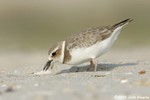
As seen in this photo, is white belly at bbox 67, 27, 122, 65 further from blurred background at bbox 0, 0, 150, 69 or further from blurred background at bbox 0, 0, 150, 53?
blurred background at bbox 0, 0, 150, 53

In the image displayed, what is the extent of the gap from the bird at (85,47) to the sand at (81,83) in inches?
10.7

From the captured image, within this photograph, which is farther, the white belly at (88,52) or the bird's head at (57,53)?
the bird's head at (57,53)

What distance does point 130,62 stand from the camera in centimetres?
Result: 1419

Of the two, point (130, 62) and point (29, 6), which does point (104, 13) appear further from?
point (130, 62)

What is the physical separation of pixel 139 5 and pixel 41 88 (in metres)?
22.3

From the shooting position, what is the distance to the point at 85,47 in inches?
490

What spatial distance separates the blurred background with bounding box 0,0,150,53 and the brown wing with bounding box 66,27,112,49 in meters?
9.71

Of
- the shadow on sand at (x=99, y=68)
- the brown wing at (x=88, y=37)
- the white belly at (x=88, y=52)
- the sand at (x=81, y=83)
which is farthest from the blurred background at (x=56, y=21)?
the white belly at (x=88, y=52)

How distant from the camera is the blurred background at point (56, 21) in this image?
955 inches

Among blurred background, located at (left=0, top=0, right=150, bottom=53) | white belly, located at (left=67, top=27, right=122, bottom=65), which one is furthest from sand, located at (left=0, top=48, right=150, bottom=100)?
blurred background, located at (left=0, top=0, right=150, bottom=53)

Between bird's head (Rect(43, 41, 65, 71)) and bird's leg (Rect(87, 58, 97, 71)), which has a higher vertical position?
bird's head (Rect(43, 41, 65, 71))

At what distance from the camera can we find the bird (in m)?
12.4

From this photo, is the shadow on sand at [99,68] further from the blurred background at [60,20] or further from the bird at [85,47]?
the blurred background at [60,20]

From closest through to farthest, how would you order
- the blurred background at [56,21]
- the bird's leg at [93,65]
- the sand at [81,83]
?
the sand at [81,83], the bird's leg at [93,65], the blurred background at [56,21]
